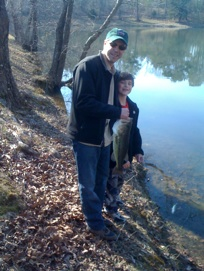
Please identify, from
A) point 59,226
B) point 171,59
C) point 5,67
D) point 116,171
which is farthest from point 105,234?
point 171,59

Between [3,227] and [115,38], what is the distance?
2.46 m

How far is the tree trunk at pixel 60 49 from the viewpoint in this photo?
1560 cm

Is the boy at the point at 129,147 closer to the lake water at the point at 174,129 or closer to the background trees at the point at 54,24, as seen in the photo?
the lake water at the point at 174,129

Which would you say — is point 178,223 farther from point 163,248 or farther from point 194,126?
point 194,126

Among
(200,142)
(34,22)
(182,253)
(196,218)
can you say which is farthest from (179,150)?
(34,22)

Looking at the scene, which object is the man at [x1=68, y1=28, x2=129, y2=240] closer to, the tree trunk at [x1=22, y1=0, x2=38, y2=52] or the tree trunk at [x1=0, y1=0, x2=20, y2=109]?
the tree trunk at [x1=0, y1=0, x2=20, y2=109]

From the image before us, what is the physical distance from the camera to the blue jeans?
14.0 ft

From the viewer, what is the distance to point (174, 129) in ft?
49.2

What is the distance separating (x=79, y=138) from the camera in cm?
420

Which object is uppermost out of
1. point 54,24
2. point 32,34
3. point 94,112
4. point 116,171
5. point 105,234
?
point 54,24

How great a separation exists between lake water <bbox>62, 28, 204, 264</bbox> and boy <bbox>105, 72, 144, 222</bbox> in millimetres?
2353

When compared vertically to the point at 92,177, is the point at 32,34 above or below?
above

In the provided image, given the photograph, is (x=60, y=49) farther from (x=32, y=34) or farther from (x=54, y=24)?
(x=32, y=34)

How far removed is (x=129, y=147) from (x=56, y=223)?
4.49 feet
